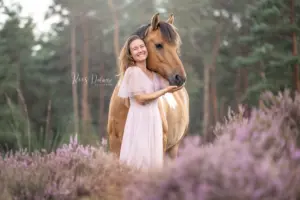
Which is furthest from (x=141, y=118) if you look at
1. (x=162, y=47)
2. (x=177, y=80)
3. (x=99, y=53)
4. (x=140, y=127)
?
(x=99, y=53)

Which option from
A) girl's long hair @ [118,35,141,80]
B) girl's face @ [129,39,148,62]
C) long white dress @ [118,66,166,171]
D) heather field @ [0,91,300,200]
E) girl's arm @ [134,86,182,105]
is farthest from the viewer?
girl's long hair @ [118,35,141,80]

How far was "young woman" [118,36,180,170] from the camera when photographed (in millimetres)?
5117

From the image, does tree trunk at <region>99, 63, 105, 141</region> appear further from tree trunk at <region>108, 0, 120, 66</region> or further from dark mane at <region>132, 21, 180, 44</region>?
dark mane at <region>132, 21, 180, 44</region>

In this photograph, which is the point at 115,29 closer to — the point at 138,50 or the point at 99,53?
the point at 99,53

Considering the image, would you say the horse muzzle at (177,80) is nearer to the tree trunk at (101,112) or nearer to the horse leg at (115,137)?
the horse leg at (115,137)

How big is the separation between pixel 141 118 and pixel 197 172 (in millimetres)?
2208

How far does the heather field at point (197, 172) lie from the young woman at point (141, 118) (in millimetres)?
298

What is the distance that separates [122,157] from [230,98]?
83.4 feet

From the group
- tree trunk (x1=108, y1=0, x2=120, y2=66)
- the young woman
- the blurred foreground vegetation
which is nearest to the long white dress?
the young woman

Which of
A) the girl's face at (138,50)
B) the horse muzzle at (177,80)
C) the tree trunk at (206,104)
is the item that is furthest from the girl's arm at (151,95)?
the tree trunk at (206,104)

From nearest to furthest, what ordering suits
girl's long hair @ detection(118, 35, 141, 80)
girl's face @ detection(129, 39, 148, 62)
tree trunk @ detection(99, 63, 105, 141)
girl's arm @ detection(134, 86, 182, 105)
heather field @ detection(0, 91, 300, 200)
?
heather field @ detection(0, 91, 300, 200)
girl's arm @ detection(134, 86, 182, 105)
girl's face @ detection(129, 39, 148, 62)
girl's long hair @ detection(118, 35, 141, 80)
tree trunk @ detection(99, 63, 105, 141)

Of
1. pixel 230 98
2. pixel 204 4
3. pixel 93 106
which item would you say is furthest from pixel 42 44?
pixel 230 98

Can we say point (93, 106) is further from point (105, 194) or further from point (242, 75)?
point (105, 194)

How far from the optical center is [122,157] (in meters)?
5.27
